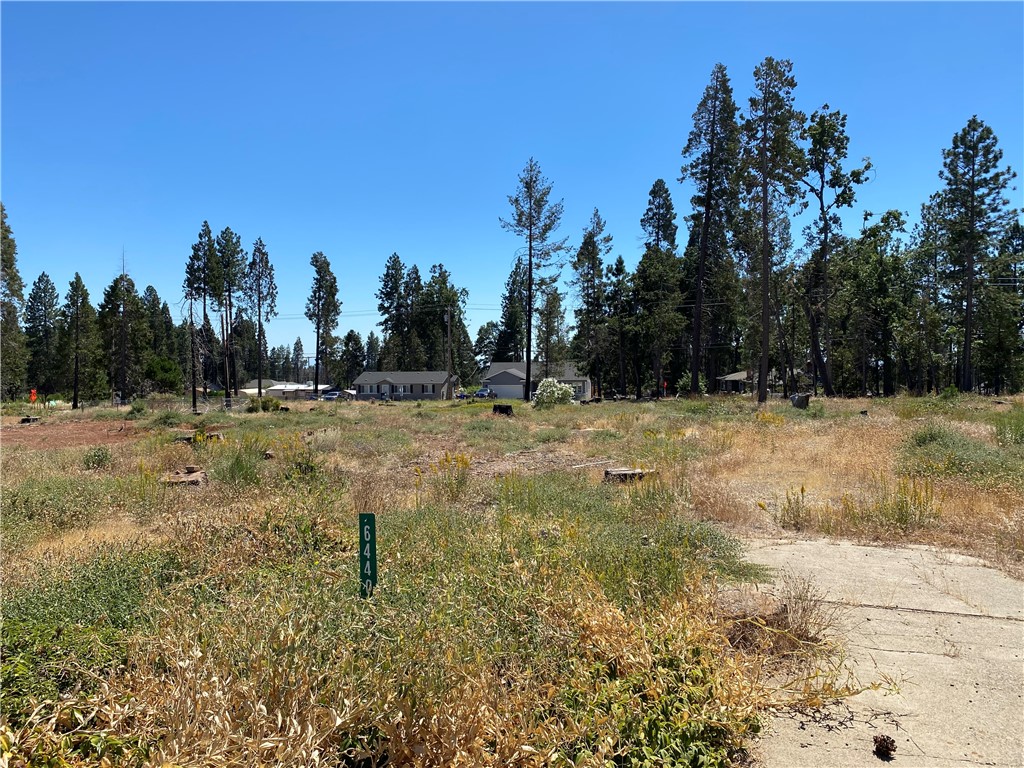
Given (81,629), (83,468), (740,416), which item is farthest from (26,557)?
(740,416)

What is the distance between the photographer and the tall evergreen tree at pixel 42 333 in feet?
220

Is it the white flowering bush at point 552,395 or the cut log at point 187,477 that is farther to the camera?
the white flowering bush at point 552,395

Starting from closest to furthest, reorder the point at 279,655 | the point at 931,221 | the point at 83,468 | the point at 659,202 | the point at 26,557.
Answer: the point at 279,655
the point at 26,557
the point at 83,468
the point at 931,221
the point at 659,202

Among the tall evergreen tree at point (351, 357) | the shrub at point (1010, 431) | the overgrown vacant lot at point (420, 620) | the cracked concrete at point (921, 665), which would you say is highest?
the tall evergreen tree at point (351, 357)

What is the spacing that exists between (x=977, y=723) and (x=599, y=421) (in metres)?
18.5

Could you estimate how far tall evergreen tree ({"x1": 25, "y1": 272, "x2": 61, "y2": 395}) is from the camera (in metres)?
67.0

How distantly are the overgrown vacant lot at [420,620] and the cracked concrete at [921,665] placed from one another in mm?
223

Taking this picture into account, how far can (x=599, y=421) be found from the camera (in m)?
21.6

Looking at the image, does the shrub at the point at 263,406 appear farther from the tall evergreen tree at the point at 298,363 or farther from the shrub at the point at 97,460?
the tall evergreen tree at the point at 298,363

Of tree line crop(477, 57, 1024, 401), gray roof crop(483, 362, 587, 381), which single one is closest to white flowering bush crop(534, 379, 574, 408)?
tree line crop(477, 57, 1024, 401)

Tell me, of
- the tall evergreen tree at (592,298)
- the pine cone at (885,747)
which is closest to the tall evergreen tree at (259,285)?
the tall evergreen tree at (592,298)

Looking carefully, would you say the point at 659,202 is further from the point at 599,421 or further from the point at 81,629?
the point at 81,629

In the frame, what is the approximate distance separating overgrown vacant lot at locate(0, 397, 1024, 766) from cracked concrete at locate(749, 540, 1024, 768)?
223mm

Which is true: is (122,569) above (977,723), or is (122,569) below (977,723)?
above
